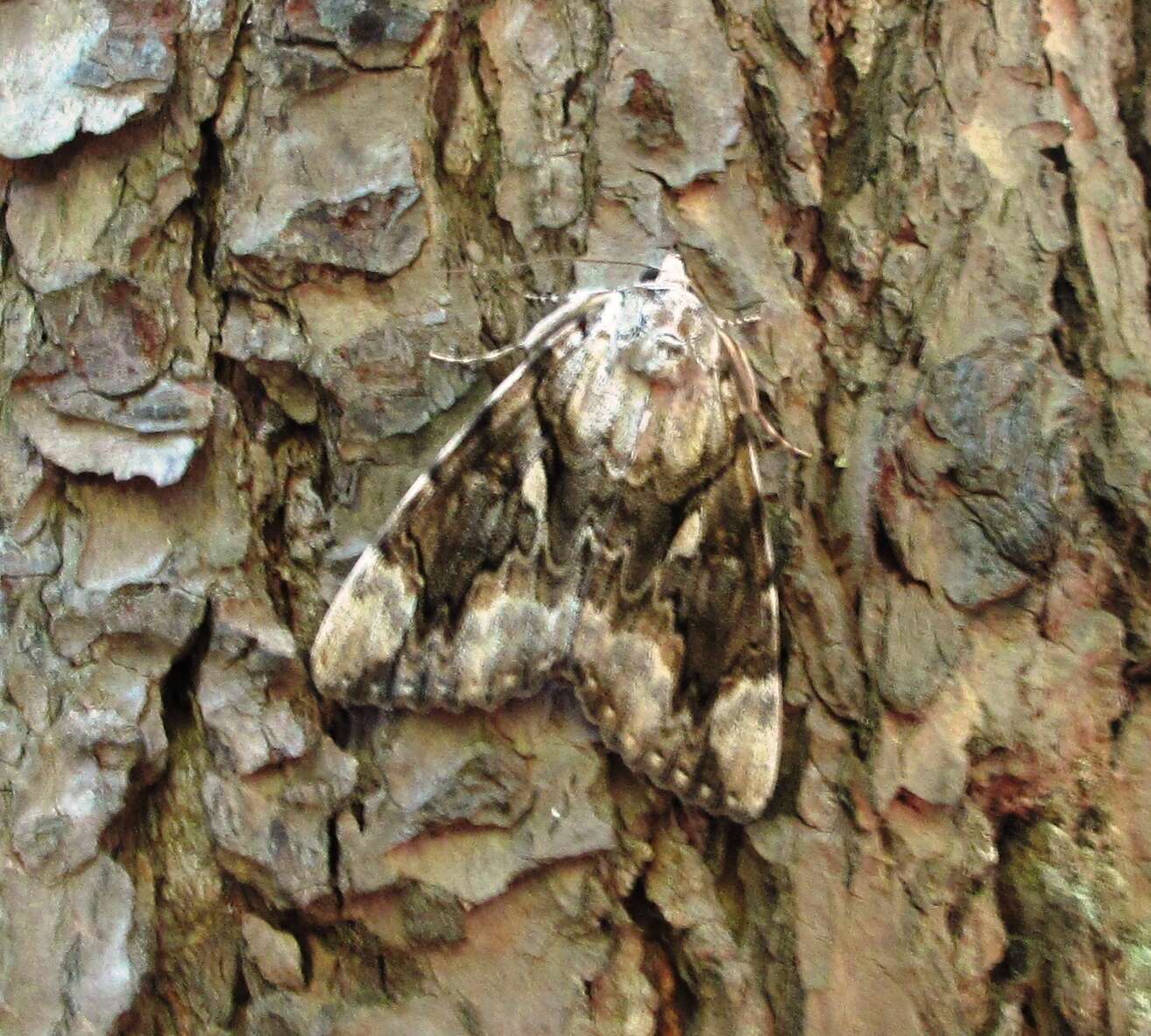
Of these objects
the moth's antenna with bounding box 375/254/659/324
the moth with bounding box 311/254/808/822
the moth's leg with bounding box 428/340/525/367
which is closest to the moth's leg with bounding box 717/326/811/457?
the moth with bounding box 311/254/808/822

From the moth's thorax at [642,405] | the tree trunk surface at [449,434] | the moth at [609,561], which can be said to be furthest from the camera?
the moth's thorax at [642,405]

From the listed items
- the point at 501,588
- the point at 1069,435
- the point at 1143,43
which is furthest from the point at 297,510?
the point at 1143,43

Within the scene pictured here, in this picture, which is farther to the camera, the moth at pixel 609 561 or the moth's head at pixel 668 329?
the moth's head at pixel 668 329

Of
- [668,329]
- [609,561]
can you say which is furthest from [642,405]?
[609,561]

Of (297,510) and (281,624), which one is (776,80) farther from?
(281,624)

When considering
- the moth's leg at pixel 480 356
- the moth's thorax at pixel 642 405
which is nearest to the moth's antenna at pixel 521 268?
the moth's leg at pixel 480 356

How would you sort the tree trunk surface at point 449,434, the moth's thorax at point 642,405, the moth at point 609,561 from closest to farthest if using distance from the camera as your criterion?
1. the tree trunk surface at point 449,434
2. the moth at point 609,561
3. the moth's thorax at point 642,405

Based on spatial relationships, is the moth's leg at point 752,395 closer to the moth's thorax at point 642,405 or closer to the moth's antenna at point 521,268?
the moth's thorax at point 642,405

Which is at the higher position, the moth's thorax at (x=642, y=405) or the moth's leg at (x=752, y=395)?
the moth's leg at (x=752, y=395)

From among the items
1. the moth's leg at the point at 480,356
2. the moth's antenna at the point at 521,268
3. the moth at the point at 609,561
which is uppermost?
the moth's antenna at the point at 521,268
